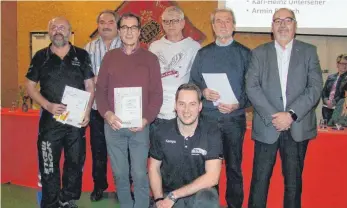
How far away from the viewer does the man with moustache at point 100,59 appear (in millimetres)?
3689

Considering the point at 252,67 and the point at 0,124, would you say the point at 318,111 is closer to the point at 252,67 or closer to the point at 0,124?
the point at 252,67

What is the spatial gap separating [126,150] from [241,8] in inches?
98.2

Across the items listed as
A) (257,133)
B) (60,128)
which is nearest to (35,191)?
(60,128)

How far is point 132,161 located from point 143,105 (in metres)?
0.42

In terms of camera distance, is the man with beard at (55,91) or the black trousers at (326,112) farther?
the black trousers at (326,112)

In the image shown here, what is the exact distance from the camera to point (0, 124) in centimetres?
435

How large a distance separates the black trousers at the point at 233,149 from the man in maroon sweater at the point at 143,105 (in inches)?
18.9

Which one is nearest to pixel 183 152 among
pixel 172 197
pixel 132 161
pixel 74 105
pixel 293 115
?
pixel 172 197

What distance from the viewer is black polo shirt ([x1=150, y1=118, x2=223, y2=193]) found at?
2496mm

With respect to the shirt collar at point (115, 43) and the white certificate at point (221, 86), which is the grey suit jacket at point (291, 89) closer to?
the white certificate at point (221, 86)

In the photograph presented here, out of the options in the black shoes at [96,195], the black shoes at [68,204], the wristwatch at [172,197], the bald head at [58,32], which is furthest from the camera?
the black shoes at [96,195]

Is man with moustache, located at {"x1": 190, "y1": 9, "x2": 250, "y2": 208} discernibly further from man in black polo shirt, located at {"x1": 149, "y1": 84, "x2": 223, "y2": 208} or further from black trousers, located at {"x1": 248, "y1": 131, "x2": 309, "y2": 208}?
man in black polo shirt, located at {"x1": 149, "y1": 84, "x2": 223, "y2": 208}

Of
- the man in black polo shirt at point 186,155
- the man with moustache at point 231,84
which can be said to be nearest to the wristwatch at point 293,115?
the man with moustache at point 231,84

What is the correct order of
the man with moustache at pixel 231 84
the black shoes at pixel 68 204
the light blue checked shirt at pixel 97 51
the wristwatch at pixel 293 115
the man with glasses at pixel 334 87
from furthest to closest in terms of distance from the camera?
the man with glasses at pixel 334 87 < the light blue checked shirt at pixel 97 51 < the black shoes at pixel 68 204 < the man with moustache at pixel 231 84 < the wristwatch at pixel 293 115
